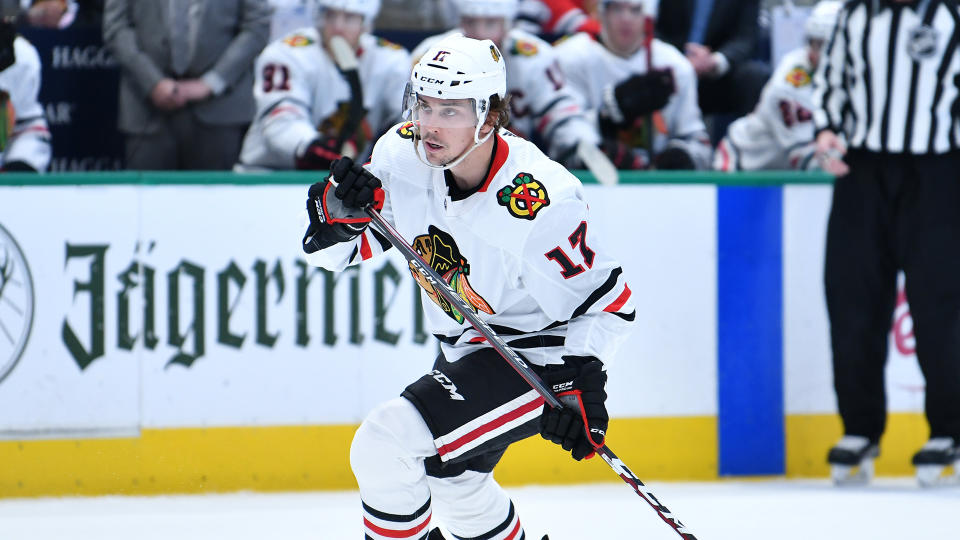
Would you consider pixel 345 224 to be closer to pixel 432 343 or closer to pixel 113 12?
pixel 432 343

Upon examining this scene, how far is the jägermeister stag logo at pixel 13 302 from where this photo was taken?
445 cm

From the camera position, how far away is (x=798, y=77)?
5875mm

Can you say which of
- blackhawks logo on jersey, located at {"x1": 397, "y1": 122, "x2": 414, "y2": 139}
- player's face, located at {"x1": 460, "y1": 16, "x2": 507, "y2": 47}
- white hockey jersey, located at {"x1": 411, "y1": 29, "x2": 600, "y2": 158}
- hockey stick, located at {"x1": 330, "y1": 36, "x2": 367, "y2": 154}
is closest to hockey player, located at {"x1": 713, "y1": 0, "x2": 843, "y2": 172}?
white hockey jersey, located at {"x1": 411, "y1": 29, "x2": 600, "y2": 158}

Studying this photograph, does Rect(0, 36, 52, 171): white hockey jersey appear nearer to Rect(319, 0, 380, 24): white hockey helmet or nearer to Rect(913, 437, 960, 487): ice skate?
Rect(319, 0, 380, 24): white hockey helmet

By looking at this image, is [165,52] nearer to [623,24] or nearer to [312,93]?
[312,93]

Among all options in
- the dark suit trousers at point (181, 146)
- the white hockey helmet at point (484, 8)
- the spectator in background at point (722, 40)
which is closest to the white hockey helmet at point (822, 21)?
the spectator in background at point (722, 40)

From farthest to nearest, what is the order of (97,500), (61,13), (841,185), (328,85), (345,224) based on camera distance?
(61,13) < (328,85) < (841,185) < (97,500) < (345,224)

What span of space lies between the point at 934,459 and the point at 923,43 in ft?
4.46

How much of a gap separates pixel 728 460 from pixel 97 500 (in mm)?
2086

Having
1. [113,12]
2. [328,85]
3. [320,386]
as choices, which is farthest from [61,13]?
[320,386]

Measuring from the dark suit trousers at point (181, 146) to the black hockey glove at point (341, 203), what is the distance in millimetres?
Answer: 2244

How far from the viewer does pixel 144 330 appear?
4535mm

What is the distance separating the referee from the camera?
4.67 m

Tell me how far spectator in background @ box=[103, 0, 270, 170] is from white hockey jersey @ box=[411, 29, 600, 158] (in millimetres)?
693
